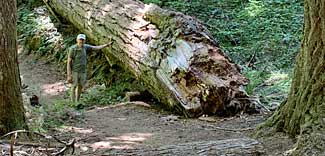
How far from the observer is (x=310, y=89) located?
4652 millimetres

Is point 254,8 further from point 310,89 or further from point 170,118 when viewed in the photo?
point 310,89

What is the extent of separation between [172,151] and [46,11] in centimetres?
1406

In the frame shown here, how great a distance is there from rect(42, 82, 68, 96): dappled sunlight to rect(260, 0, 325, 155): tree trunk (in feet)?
29.7

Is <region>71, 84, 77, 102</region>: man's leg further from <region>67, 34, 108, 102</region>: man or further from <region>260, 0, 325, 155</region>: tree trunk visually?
<region>260, 0, 325, 155</region>: tree trunk

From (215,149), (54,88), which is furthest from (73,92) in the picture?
(215,149)

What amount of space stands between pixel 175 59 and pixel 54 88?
580 centimetres

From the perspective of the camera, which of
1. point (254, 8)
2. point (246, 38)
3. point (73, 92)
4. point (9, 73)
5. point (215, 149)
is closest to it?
point (215, 149)

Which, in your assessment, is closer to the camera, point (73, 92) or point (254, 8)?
point (73, 92)

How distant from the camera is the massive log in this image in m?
8.23

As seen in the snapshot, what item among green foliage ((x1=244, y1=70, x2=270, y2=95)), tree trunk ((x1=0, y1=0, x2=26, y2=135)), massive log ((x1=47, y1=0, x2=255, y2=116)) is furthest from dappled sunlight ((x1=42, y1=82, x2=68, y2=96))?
tree trunk ((x1=0, y1=0, x2=26, y2=135))

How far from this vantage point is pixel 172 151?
→ 4500 mm

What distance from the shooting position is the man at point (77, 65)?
1099 cm

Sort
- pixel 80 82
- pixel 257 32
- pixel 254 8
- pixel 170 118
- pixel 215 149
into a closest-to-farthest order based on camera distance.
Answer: pixel 215 149
pixel 170 118
pixel 80 82
pixel 257 32
pixel 254 8

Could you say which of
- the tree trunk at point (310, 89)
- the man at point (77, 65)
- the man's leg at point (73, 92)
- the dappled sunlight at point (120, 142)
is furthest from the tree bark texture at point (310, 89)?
the man's leg at point (73, 92)
